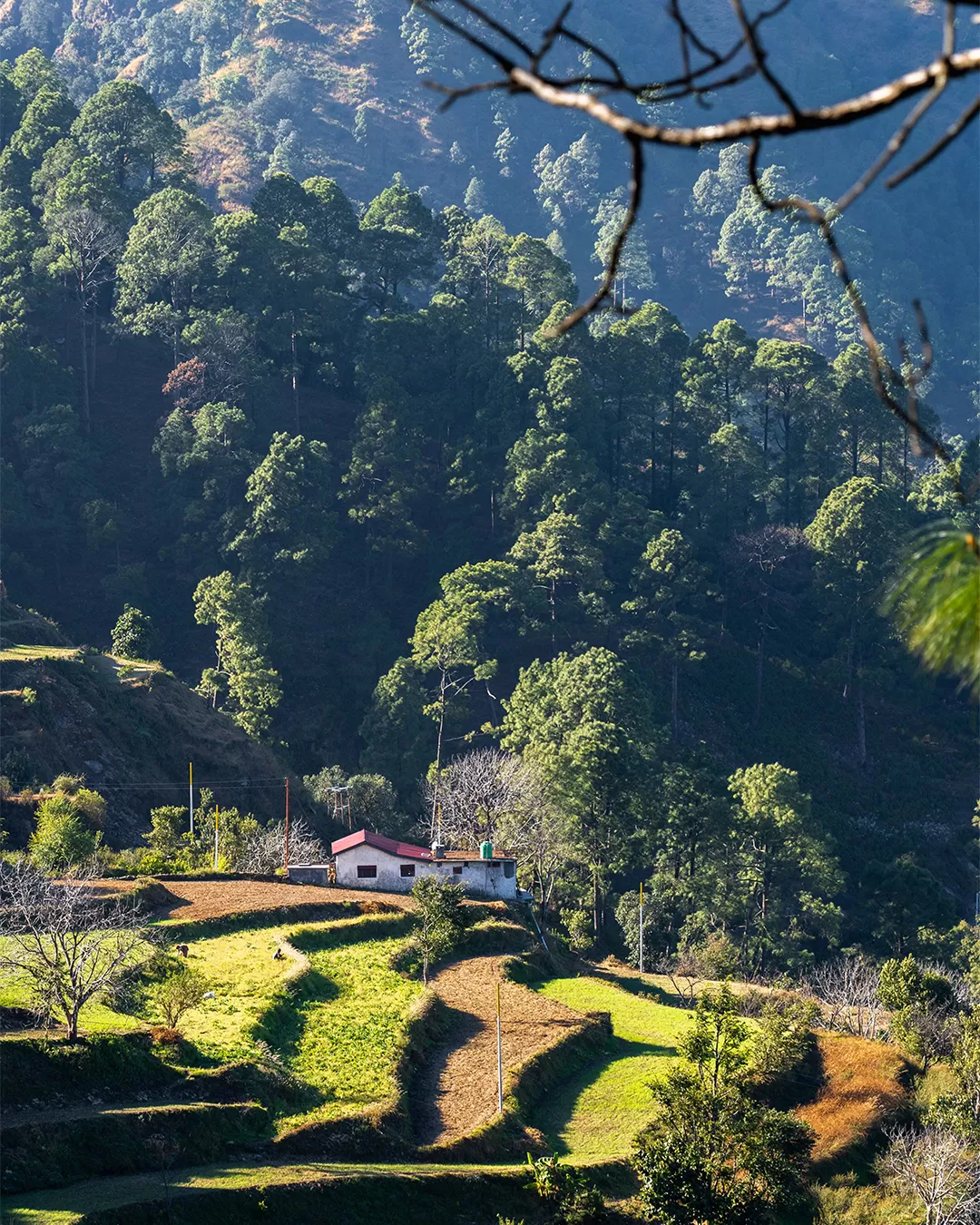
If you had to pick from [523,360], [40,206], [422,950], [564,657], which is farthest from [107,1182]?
[40,206]

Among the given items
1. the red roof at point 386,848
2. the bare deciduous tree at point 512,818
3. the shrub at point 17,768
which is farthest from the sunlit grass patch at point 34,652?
the red roof at point 386,848

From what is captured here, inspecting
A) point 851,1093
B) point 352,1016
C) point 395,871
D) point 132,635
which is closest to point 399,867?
point 395,871

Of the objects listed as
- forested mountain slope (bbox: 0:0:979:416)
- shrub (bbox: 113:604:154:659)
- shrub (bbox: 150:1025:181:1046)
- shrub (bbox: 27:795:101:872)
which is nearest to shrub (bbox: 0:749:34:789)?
shrub (bbox: 27:795:101:872)

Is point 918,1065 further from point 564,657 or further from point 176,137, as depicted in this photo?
point 176,137

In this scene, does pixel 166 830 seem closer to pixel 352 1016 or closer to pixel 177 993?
pixel 352 1016

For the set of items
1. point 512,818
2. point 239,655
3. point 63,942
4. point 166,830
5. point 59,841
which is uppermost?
point 239,655

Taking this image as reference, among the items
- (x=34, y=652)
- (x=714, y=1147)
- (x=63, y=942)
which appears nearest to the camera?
(x=714, y=1147)
